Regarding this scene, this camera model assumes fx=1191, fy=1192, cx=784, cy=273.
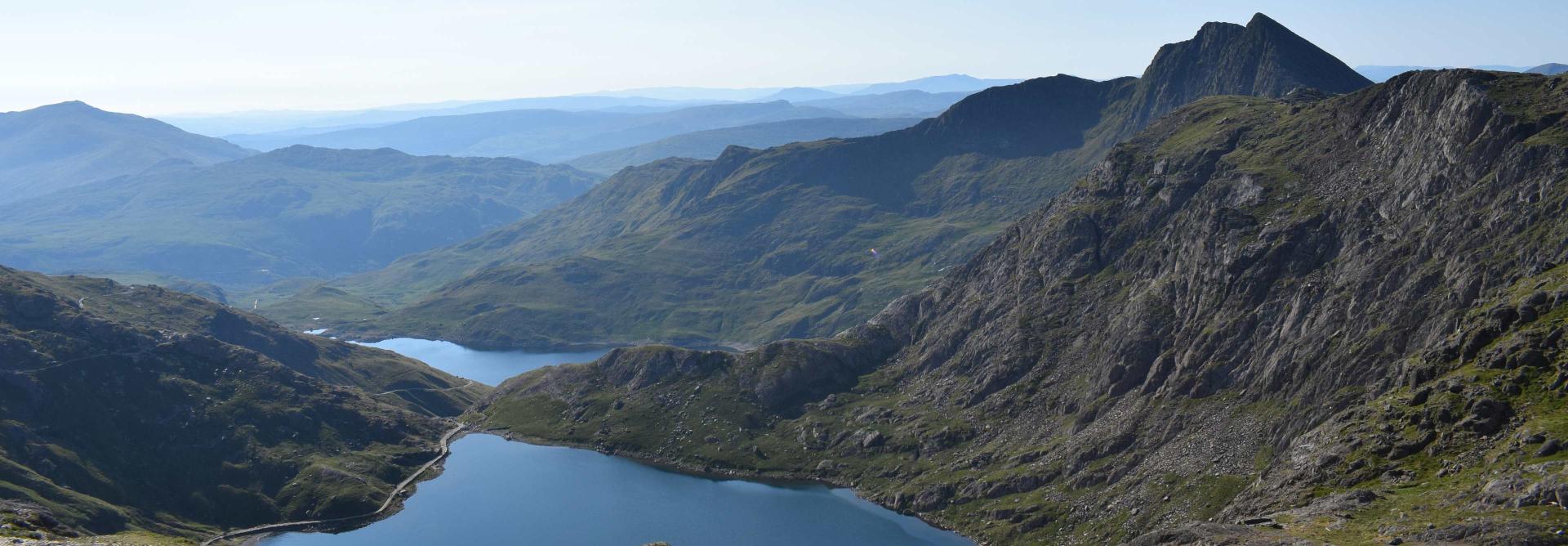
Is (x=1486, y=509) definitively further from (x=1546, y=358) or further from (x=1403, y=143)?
(x=1403, y=143)

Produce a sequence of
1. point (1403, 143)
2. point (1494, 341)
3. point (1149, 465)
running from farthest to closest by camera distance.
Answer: point (1403, 143)
point (1149, 465)
point (1494, 341)

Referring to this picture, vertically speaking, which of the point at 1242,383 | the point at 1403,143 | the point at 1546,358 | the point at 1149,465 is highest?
the point at 1403,143

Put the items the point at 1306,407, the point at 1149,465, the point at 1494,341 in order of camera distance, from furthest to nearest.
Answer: the point at 1149,465, the point at 1306,407, the point at 1494,341

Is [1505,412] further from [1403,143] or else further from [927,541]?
[927,541]

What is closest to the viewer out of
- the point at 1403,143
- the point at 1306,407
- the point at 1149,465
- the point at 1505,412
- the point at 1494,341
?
the point at 1505,412

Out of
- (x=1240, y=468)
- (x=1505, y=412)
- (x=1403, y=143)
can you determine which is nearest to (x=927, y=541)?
(x=1240, y=468)

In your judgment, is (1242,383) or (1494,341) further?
(1242,383)

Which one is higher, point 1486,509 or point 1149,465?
point 1486,509

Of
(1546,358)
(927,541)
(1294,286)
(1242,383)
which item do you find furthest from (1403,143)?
(927,541)

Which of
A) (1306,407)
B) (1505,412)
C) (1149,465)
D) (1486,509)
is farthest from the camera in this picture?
(1149,465)
